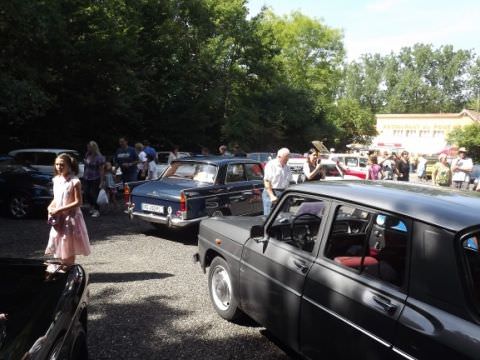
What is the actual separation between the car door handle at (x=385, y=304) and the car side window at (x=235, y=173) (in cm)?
585

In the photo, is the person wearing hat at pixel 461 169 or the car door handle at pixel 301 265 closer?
the car door handle at pixel 301 265

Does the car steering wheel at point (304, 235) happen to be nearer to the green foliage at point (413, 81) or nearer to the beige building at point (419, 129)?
the beige building at point (419, 129)

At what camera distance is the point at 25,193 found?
9406mm

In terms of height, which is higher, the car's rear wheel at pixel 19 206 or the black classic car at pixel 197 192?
the black classic car at pixel 197 192

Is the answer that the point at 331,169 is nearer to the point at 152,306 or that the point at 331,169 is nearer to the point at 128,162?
the point at 128,162

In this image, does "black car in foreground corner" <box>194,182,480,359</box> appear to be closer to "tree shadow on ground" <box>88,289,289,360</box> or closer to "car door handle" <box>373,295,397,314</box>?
"car door handle" <box>373,295,397,314</box>

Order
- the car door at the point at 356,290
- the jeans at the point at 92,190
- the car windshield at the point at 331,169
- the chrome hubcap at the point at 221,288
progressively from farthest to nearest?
the car windshield at the point at 331,169 < the jeans at the point at 92,190 < the chrome hubcap at the point at 221,288 < the car door at the point at 356,290

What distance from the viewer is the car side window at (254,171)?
8.93 meters

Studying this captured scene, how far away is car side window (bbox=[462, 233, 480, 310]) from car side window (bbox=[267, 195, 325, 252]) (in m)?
1.40

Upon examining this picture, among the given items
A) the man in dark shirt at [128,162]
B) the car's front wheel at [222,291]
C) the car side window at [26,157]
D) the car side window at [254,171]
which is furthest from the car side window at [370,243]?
the car side window at [26,157]

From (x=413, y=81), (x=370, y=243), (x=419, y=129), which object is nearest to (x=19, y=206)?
(x=370, y=243)

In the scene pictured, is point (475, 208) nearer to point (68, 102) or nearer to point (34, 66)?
point (34, 66)

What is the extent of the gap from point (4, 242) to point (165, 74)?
59.5ft

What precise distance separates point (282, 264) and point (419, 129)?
245ft
